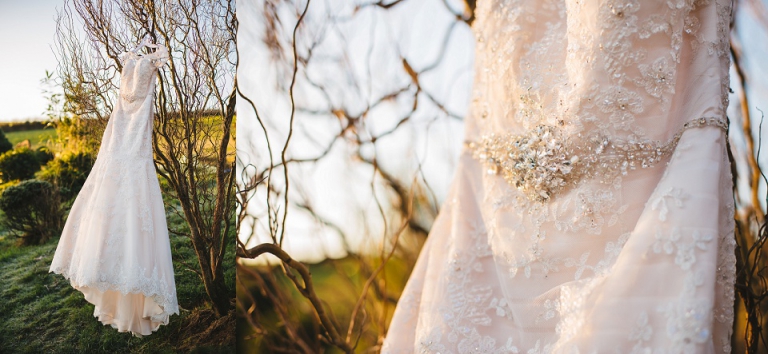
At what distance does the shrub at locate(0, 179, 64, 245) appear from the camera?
2.33 m

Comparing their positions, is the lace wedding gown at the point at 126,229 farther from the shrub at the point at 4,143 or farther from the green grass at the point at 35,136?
the shrub at the point at 4,143

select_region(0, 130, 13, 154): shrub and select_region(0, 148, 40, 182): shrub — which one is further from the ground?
select_region(0, 130, 13, 154): shrub

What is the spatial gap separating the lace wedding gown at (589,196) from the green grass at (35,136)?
2.22 meters

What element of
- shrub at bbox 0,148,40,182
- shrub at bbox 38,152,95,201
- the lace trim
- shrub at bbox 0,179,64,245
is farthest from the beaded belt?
shrub at bbox 0,148,40,182

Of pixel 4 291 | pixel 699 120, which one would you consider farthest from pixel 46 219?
pixel 699 120

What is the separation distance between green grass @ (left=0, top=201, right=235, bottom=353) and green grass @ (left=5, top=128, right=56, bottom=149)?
449 millimetres

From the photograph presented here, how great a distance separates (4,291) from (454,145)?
7.05 ft

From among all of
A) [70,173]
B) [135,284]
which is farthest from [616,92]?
[70,173]

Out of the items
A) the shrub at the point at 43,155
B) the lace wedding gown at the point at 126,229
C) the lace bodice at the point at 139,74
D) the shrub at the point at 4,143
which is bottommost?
the lace wedding gown at the point at 126,229

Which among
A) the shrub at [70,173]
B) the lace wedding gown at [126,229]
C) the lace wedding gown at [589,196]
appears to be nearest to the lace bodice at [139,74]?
the lace wedding gown at [126,229]

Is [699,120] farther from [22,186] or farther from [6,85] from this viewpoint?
[6,85]

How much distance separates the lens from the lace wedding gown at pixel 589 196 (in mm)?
747

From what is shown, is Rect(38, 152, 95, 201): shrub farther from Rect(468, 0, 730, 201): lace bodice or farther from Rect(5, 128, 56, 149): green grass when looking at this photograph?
Rect(468, 0, 730, 201): lace bodice

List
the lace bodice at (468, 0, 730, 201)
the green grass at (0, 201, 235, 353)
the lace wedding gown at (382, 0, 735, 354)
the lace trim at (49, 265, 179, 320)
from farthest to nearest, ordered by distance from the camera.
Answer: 1. the green grass at (0, 201, 235, 353)
2. the lace trim at (49, 265, 179, 320)
3. the lace bodice at (468, 0, 730, 201)
4. the lace wedding gown at (382, 0, 735, 354)
